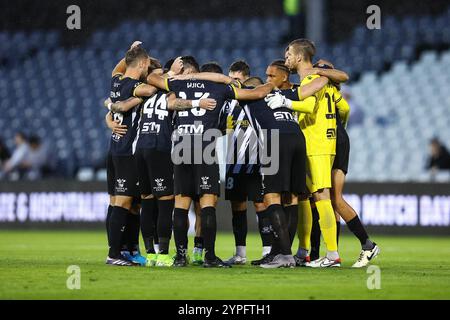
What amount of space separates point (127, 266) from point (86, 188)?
28.6 ft

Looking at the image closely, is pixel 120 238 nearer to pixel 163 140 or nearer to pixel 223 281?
pixel 163 140

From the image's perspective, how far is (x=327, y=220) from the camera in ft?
32.8

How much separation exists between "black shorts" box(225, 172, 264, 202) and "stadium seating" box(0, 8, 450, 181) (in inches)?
378

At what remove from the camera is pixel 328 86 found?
A: 10336mm

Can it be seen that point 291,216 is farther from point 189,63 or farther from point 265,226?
point 189,63

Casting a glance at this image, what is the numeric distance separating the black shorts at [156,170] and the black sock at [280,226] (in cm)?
122

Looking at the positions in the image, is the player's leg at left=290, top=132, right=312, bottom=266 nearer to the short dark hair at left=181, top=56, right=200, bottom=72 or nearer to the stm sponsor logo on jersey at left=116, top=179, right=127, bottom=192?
the short dark hair at left=181, top=56, right=200, bottom=72

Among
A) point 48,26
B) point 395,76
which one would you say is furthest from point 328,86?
point 48,26

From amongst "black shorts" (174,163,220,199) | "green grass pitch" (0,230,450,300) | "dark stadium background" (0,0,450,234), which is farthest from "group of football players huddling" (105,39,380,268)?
"dark stadium background" (0,0,450,234)

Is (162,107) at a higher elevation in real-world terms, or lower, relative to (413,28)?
lower

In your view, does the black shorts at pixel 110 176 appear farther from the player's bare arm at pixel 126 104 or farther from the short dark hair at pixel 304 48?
the short dark hair at pixel 304 48

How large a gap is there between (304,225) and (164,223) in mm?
1619

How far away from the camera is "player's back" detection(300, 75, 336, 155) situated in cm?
1015

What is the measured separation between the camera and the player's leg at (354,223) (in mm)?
10234
